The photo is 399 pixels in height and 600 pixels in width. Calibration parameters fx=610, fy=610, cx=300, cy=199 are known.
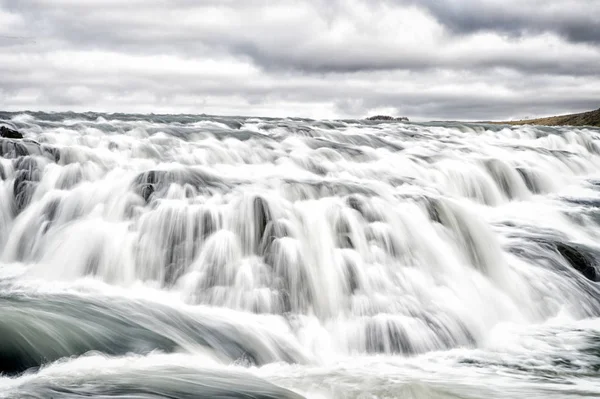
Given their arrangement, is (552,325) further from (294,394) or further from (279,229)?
(294,394)

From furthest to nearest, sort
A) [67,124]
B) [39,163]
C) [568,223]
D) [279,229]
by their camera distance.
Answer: [67,124] < [568,223] < [39,163] < [279,229]

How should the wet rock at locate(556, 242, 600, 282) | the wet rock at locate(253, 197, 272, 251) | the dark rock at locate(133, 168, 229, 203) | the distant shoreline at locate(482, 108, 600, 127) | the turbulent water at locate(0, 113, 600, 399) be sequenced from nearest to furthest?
the turbulent water at locate(0, 113, 600, 399)
the wet rock at locate(253, 197, 272, 251)
the wet rock at locate(556, 242, 600, 282)
the dark rock at locate(133, 168, 229, 203)
the distant shoreline at locate(482, 108, 600, 127)

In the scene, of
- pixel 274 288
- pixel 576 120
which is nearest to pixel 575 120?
pixel 576 120

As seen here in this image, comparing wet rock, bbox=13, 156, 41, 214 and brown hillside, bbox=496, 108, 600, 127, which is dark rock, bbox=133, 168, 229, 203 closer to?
wet rock, bbox=13, 156, 41, 214

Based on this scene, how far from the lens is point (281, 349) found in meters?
7.41

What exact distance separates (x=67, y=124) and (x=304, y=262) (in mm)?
13367

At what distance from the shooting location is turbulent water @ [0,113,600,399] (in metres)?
6.26

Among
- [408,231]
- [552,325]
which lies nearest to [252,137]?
[408,231]

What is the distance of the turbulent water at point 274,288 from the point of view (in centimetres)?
626

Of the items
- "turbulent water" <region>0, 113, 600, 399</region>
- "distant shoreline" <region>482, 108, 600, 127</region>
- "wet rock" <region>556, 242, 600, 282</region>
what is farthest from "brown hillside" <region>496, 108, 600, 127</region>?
"wet rock" <region>556, 242, 600, 282</region>

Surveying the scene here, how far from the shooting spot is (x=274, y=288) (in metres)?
8.55

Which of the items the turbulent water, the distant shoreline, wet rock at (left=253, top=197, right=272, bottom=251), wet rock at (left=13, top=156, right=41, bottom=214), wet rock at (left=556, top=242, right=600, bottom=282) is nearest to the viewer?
the turbulent water

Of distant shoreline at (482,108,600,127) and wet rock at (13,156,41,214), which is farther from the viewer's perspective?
distant shoreline at (482,108,600,127)

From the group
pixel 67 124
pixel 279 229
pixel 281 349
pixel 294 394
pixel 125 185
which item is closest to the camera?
pixel 294 394
